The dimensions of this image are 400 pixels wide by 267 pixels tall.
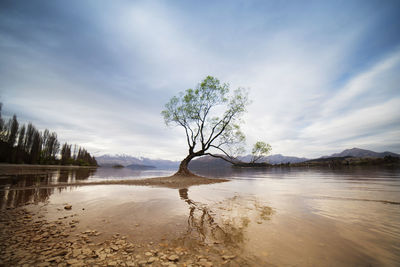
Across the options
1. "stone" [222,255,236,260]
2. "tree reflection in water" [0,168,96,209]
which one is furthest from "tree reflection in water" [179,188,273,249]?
"tree reflection in water" [0,168,96,209]

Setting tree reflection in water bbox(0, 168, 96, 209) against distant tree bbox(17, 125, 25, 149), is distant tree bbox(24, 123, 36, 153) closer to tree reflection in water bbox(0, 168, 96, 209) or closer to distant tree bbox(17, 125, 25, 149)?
distant tree bbox(17, 125, 25, 149)

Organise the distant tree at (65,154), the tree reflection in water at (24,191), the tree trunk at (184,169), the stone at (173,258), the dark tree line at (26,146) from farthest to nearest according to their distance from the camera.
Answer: the distant tree at (65,154) → the dark tree line at (26,146) → the tree trunk at (184,169) → the tree reflection in water at (24,191) → the stone at (173,258)

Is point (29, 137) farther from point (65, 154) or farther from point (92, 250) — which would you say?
point (92, 250)

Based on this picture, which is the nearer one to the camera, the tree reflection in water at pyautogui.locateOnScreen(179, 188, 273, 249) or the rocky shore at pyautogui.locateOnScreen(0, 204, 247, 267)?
the rocky shore at pyautogui.locateOnScreen(0, 204, 247, 267)

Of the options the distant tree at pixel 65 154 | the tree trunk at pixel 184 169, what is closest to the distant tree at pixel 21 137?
the distant tree at pixel 65 154

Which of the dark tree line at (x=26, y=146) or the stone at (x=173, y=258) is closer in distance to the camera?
the stone at (x=173, y=258)

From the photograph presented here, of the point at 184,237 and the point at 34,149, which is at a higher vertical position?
the point at 34,149

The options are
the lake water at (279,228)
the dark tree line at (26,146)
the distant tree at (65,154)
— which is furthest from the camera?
the distant tree at (65,154)

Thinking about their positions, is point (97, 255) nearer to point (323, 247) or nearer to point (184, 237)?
point (184, 237)

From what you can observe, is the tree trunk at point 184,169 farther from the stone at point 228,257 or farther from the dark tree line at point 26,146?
the dark tree line at point 26,146

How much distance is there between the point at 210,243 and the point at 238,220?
1992 millimetres

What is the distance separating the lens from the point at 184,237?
4082mm

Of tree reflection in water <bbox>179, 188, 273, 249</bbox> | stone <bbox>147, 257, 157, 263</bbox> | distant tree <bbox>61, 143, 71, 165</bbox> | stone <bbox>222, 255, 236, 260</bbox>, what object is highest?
distant tree <bbox>61, 143, 71, 165</bbox>

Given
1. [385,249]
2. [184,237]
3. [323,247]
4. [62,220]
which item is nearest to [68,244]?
[62,220]
